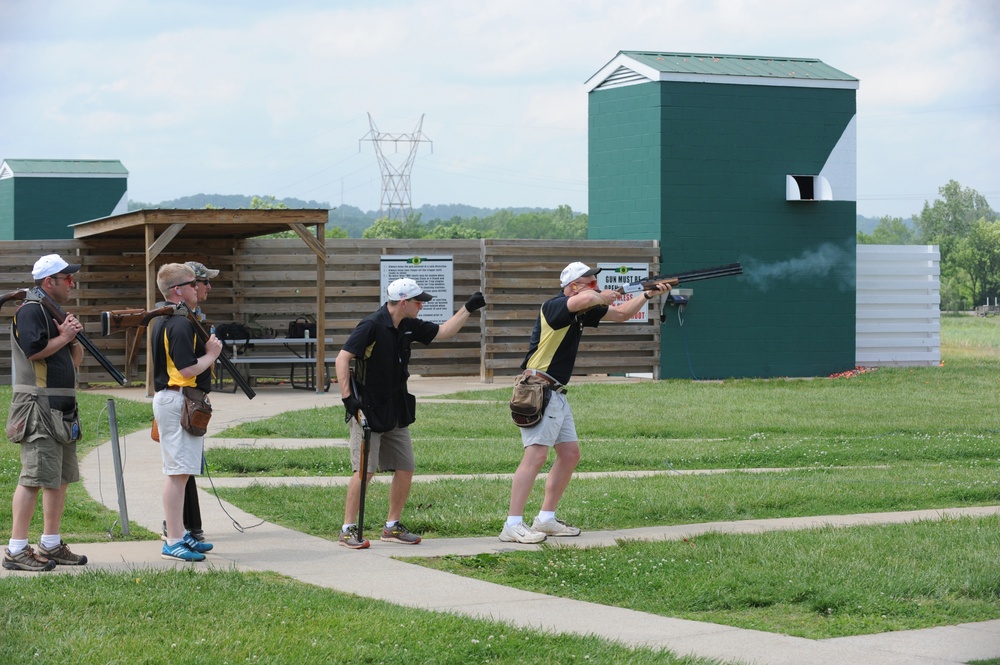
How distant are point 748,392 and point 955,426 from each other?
485 centimetres

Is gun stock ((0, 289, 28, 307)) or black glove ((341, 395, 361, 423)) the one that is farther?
black glove ((341, 395, 361, 423))

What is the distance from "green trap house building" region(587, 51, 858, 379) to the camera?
23.1 meters

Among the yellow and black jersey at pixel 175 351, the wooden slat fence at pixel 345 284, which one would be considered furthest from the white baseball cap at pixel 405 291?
the wooden slat fence at pixel 345 284

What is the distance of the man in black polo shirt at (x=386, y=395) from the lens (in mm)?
8648

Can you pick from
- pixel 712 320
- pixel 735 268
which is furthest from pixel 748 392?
pixel 735 268

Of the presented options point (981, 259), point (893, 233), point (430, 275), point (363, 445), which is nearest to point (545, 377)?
point (363, 445)

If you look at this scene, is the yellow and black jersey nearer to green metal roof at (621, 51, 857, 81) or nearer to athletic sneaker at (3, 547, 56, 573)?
athletic sneaker at (3, 547, 56, 573)

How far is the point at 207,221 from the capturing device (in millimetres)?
18688

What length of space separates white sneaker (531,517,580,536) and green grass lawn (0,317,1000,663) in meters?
0.36

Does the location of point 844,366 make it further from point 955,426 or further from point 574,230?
point 574,230

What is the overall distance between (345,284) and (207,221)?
3780 millimetres

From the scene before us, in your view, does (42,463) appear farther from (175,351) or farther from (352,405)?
(352,405)

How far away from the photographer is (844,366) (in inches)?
968

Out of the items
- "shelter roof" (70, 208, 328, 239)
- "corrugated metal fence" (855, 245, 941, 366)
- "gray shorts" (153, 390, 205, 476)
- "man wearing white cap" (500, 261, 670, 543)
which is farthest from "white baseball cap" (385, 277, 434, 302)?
"corrugated metal fence" (855, 245, 941, 366)
